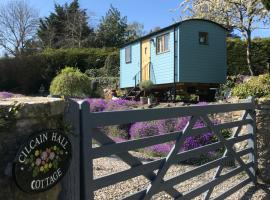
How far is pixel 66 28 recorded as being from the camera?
1954 inches

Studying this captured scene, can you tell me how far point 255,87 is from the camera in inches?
394

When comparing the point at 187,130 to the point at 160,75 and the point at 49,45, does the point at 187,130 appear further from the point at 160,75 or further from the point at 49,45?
the point at 49,45

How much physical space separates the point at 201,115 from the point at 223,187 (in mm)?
1981

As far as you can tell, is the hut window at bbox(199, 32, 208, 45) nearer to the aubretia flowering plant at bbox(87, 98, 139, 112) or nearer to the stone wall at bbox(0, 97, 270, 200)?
the aubretia flowering plant at bbox(87, 98, 139, 112)

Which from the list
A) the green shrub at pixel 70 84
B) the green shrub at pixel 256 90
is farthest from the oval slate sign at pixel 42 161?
the green shrub at pixel 70 84

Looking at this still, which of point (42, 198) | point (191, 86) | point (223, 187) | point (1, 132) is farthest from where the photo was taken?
point (191, 86)

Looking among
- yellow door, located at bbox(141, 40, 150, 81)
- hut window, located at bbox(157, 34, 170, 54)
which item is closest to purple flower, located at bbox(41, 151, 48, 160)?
hut window, located at bbox(157, 34, 170, 54)

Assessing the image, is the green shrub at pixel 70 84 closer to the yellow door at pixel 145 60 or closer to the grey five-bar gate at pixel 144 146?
the yellow door at pixel 145 60

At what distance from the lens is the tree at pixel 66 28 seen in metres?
48.6

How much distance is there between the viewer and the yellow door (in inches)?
834

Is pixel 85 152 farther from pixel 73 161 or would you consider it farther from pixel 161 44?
pixel 161 44

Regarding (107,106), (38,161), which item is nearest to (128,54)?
(107,106)

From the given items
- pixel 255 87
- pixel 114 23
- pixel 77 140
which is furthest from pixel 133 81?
pixel 114 23

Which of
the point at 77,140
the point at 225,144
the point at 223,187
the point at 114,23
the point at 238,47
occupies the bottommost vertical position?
→ the point at 223,187
